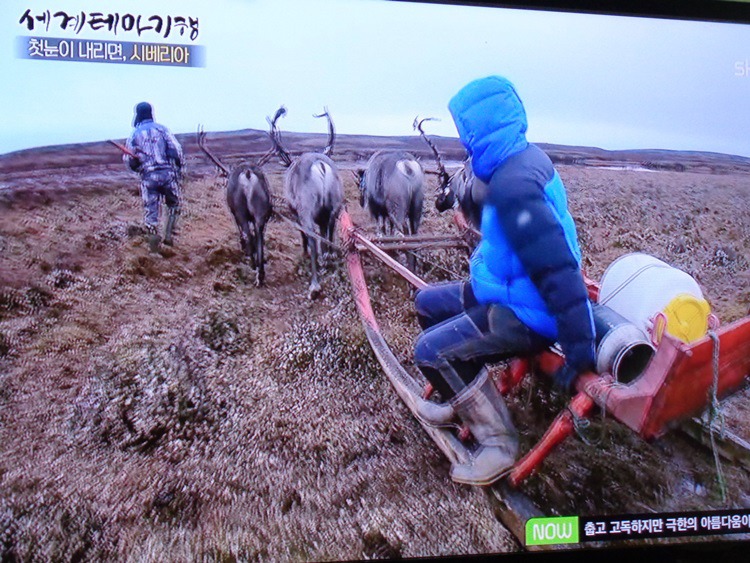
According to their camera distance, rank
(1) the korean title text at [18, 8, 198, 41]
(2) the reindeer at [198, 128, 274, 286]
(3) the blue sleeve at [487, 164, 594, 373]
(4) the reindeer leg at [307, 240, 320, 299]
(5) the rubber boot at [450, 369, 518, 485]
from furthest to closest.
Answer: (4) the reindeer leg at [307, 240, 320, 299] < (2) the reindeer at [198, 128, 274, 286] < (5) the rubber boot at [450, 369, 518, 485] < (1) the korean title text at [18, 8, 198, 41] < (3) the blue sleeve at [487, 164, 594, 373]

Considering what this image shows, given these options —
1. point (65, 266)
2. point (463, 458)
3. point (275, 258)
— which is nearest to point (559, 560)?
point (463, 458)

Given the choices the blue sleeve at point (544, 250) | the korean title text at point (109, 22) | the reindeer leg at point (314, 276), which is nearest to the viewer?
the blue sleeve at point (544, 250)

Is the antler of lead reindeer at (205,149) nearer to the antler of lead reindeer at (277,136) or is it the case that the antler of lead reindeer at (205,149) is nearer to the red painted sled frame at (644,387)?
the antler of lead reindeer at (277,136)

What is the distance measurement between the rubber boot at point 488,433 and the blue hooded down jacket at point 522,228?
0.27 metres

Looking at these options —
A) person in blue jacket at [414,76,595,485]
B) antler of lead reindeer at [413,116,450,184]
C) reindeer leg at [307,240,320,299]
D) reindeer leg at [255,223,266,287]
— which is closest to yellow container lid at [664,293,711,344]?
person in blue jacket at [414,76,595,485]

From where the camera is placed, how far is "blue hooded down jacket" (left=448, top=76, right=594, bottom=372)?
161cm

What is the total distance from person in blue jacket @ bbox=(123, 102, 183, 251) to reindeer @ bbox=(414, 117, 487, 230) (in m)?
0.83

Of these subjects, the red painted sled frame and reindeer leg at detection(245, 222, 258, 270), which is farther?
reindeer leg at detection(245, 222, 258, 270)

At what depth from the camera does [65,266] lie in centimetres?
181

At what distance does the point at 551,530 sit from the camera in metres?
1.93

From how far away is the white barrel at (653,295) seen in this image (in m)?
1.77

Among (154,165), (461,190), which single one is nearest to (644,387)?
(461,190)

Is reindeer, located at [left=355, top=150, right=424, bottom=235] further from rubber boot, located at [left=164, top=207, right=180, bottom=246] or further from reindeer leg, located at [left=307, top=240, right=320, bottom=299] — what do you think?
rubber boot, located at [left=164, top=207, right=180, bottom=246]

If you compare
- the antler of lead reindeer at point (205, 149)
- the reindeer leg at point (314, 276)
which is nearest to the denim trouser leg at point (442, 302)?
the reindeer leg at point (314, 276)
